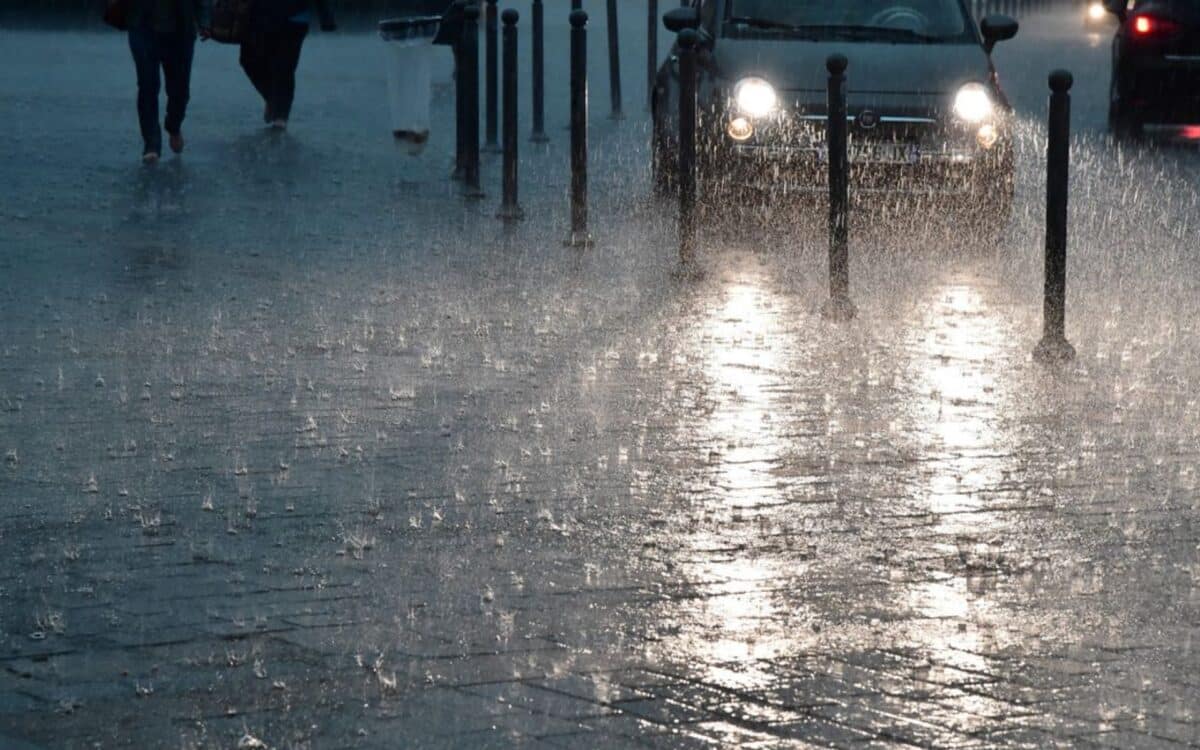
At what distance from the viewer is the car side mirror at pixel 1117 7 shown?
20328mm

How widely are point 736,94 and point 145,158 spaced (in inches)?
188

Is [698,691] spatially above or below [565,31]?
below

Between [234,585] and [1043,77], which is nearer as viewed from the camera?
[234,585]

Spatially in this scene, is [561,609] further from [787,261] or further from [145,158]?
[145,158]

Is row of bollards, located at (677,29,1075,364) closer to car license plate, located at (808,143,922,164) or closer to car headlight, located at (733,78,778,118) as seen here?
car headlight, located at (733,78,778,118)

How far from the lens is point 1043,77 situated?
2714 centimetres

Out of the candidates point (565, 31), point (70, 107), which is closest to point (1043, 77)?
point (565, 31)

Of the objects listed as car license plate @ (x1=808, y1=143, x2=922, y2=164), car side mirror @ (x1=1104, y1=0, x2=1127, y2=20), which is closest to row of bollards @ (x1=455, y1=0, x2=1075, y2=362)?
car license plate @ (x1=808, y1=143, x2=922, y2=164)

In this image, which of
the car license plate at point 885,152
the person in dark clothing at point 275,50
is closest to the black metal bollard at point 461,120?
the car license plate at point 885,152

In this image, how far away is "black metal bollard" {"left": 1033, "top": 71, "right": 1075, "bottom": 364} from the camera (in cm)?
892

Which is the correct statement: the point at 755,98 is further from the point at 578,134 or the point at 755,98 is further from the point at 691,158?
the point at 691,158

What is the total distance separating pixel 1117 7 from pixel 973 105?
816 centimetres

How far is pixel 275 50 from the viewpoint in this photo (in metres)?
18.3

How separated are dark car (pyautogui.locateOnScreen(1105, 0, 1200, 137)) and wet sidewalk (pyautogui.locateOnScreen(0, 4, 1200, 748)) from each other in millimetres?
7070
